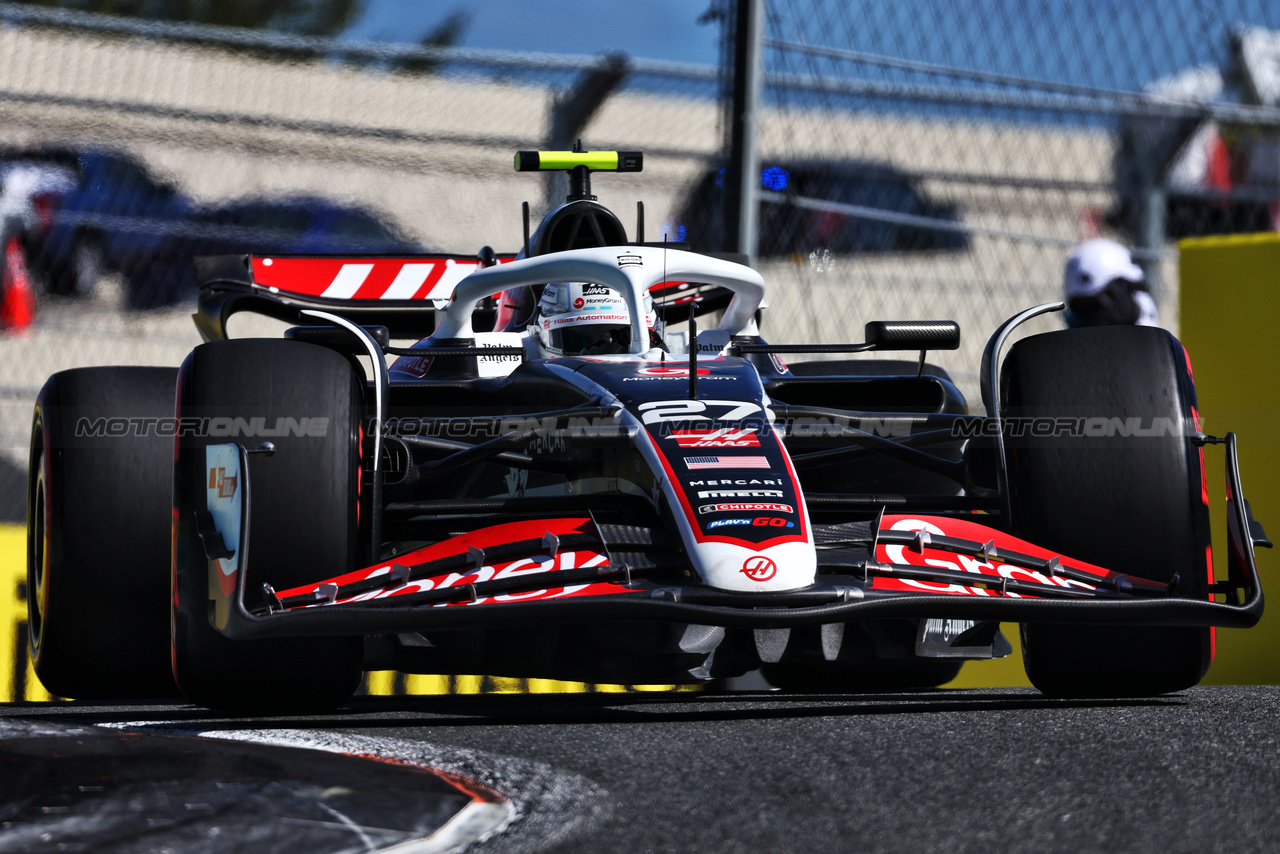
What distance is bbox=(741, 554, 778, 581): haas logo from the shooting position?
2982mm

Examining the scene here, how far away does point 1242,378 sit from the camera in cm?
484

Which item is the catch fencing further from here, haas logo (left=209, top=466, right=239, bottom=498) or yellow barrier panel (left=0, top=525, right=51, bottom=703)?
haas logo (left=209, top=466, right=239, bottom=498)

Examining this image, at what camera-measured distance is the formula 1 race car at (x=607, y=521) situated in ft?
9.99

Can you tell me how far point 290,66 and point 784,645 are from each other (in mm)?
4698

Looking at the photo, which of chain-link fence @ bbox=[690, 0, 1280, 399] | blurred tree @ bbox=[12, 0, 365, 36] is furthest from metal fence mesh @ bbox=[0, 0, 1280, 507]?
blurred tree @ bbox=[12, 0, 365, 36]

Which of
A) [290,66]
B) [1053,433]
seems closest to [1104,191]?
[290,66]

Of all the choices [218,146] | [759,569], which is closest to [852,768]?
[759,569]

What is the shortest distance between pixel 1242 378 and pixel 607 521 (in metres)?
2.28

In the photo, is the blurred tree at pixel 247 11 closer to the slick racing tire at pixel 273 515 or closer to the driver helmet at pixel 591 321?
the driver helmet at pixel 591 321

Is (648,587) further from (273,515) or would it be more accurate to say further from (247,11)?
(247,11)

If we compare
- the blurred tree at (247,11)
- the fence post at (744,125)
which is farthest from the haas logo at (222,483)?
the blurred tree at (247,11)

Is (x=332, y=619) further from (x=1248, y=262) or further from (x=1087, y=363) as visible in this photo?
(x=1248, y=262)

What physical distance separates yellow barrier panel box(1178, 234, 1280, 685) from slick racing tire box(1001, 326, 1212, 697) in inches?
53.3

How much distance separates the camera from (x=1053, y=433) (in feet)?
11.3
